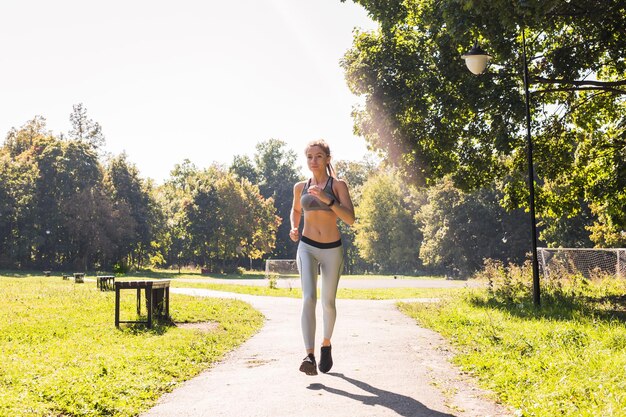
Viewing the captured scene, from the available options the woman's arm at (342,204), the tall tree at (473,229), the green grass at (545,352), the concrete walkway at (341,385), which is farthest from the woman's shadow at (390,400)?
the tall tree at (473,229)

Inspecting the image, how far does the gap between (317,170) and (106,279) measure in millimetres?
18167

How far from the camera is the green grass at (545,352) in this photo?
4.88m

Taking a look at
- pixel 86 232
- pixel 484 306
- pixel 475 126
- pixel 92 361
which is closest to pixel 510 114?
pixel 475 126

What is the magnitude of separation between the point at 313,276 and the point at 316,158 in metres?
1.17

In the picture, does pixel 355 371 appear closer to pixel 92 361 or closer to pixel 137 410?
pixel 137 410

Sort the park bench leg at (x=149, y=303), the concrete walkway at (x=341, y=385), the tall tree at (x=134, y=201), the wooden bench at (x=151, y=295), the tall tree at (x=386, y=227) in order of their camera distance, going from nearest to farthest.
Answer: the concrete walkway at (x=341, y=385) < the wooden bench at (x=151, y=295) < the park bench leg at (x=149, y=303) < the tall tree at (x=134, y=201) < the tall tree at (x=386, y=227)

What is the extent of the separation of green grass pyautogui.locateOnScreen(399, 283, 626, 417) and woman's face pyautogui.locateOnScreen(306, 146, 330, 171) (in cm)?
274

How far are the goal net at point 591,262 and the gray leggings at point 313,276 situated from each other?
16.3 meters

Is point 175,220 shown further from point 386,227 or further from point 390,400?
point 390,400

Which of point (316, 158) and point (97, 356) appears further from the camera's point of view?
point (97, 356)

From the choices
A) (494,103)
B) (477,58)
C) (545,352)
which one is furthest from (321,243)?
(494,103)

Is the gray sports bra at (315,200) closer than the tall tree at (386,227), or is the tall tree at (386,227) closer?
the gray sports bra at (315,200)

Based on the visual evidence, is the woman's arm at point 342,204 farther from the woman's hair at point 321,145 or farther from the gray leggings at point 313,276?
the gray leggings at point 313,276

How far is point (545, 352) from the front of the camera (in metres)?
7.10
